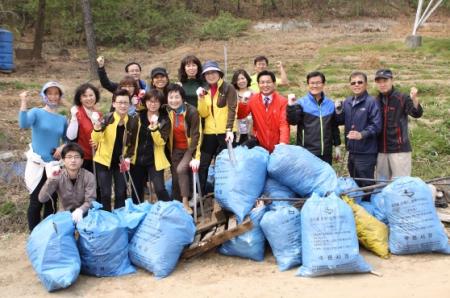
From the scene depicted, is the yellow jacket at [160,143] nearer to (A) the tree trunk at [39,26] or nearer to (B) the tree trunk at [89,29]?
(B) the tree trunk at [89,29]

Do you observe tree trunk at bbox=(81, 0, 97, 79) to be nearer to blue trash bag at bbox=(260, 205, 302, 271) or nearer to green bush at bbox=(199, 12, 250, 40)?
green bush at bbox=(199, 12, 250, 40)

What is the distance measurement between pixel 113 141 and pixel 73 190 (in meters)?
0.58

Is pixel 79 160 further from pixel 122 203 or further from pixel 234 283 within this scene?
pixel 234 283

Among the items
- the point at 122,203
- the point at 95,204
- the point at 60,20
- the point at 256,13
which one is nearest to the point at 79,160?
the point at 95,204

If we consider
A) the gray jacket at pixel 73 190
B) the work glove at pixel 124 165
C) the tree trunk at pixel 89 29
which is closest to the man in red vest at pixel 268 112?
the work glove at pixel 124 165

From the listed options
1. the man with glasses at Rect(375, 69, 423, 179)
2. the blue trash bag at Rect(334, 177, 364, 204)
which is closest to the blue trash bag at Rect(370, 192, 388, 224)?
the blue trash bag at Rect(334, 177, 364, 204)

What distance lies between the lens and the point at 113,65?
17016 millimetres

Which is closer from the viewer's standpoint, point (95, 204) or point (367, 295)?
point (367, 295)

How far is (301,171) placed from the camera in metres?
4.64

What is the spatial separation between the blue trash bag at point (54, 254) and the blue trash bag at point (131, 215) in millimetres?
461

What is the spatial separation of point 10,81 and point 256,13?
1615 cm

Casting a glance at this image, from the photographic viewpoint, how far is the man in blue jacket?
4.98 metres

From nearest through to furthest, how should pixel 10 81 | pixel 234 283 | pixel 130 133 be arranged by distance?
pixel 234 283 < pixel 130 133 < pixel 10 81

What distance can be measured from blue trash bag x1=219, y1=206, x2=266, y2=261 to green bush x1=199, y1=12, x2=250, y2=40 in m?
17.7
